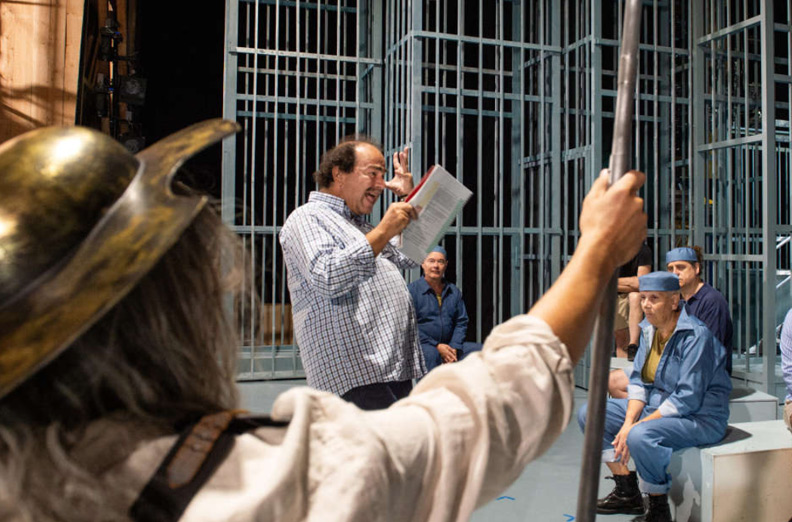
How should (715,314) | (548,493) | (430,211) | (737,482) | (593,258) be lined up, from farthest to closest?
(715,314) → (548,493) → (737,482) → (430,211) → (593,258)

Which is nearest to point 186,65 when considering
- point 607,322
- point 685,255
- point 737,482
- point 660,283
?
point 685,255

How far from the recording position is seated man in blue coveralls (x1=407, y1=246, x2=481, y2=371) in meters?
4.72

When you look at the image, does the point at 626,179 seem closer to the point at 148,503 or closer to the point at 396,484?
the point at 396,484

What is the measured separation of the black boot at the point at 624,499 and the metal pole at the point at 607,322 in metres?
2.59

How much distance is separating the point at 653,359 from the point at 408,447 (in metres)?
2.99

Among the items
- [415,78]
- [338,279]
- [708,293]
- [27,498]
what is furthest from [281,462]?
[415,78]

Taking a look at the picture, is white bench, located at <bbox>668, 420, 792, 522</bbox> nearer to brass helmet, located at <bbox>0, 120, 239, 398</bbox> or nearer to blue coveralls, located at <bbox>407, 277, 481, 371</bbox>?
blue coveralls, located at <bbox>407, 277, 481, 371</bbox>

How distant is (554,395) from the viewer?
0.79 metres

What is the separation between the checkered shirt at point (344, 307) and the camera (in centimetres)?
199

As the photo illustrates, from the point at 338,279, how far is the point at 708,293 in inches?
122

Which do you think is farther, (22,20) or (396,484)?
(22,20)

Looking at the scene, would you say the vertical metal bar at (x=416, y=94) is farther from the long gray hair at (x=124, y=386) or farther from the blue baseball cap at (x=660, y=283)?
the long gray hair at (x=124, y=386)

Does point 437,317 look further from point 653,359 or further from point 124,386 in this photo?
point 124,386

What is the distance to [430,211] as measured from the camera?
7.92 ft
